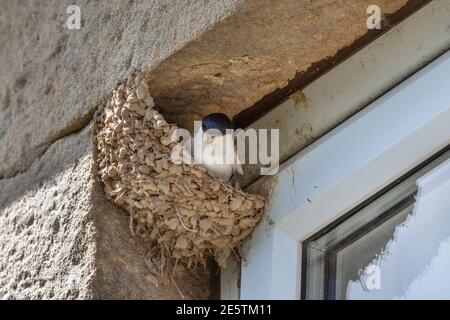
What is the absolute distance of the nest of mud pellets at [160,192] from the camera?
495 cm

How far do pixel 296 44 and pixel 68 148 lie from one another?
2.79 feet

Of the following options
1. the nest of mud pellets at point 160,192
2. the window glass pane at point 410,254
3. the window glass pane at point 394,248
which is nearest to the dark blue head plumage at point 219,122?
the nest of mud pellets at point 160,192

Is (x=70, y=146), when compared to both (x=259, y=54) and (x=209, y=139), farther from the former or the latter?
(x=259, y=54)

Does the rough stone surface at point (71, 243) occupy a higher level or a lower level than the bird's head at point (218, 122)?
lower

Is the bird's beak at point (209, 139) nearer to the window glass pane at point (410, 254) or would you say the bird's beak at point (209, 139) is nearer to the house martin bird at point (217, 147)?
the house martin bird at point (217, 147)

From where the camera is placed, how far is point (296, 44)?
4.88 metres

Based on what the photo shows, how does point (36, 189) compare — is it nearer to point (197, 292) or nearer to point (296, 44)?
point (197, 292)

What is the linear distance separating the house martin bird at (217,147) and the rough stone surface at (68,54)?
39 centimetres

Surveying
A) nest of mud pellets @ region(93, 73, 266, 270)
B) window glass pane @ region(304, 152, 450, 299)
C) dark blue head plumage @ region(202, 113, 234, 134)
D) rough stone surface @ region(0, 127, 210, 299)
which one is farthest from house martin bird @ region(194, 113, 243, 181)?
window glass pane @ region(304, 152, 450, 299)

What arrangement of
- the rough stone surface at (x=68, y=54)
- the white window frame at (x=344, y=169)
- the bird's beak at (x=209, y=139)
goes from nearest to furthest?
the white window frame at (x=344, y=169) → the rough stone surface at (x=68, y=54) → the bird's beak at (x=209, y=139)

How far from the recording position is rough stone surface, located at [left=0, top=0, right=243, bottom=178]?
16.1 feet

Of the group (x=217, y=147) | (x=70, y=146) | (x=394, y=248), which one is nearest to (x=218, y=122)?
(x=217, y=147)
